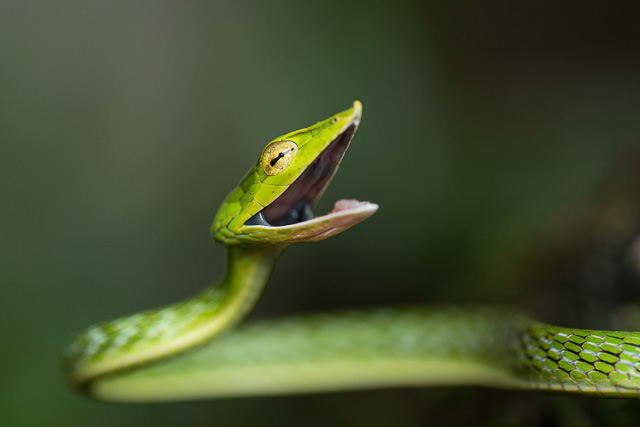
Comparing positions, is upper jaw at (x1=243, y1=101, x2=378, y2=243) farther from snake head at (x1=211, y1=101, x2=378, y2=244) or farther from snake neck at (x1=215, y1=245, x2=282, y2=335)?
snake neck at (x1=215, y1=245, x2=282, y2=335)

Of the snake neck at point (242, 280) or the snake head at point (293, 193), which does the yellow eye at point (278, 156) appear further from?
the snake neck at point (242, 280)

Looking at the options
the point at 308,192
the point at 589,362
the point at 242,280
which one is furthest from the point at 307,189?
the point at 589,362

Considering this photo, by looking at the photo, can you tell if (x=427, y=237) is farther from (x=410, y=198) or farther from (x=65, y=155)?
(x=65, y=155)

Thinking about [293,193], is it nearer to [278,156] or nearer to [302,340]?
[278,156]

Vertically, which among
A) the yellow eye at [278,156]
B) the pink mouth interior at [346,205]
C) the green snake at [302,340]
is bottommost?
the green snake at [302,340]

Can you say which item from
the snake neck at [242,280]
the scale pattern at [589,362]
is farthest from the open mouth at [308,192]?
the scale pattern at [589,362]

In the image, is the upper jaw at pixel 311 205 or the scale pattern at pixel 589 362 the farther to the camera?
the upper jaw at pixel 311 205

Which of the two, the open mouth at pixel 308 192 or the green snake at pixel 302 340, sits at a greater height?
Result: the open mouth at pixel 308 192
